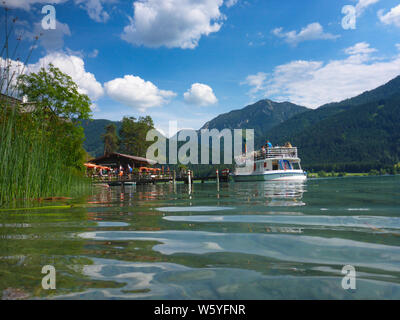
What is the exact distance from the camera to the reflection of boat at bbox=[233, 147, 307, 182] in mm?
36250

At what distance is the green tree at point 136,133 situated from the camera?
60.0 m

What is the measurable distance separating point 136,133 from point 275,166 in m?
31.9

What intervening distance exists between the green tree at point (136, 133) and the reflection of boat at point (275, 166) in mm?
24278

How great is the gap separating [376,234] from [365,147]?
137m

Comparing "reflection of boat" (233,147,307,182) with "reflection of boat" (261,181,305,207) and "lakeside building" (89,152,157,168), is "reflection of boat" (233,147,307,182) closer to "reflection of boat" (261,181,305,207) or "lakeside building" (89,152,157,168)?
"lakeside building" (89,152,157,168)

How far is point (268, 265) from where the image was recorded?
204 cm

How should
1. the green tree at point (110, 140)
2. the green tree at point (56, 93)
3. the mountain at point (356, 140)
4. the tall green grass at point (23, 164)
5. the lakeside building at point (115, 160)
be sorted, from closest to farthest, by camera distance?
the tall green grass at point (23, 164)
the green tree at point (56, 93)
the lakeside building at point (115, 160)
the green tree at point (110, 140)
the mountain at point (356, 140)

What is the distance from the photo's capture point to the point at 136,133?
198ft

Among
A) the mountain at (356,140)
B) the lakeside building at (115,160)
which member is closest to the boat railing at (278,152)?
the lakeside building at (115,160)

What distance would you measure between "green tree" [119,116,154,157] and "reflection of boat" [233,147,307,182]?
2428cm

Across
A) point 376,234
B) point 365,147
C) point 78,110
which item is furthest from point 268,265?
point 365,147

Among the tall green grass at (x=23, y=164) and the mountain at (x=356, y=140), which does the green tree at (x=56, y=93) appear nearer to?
the tall green grass at (x=23, y=164)

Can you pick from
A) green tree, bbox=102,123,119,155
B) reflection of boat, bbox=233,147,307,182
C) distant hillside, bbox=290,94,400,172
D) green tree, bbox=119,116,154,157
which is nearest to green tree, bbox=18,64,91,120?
reflection of boat, bbox=233,147,307,182
